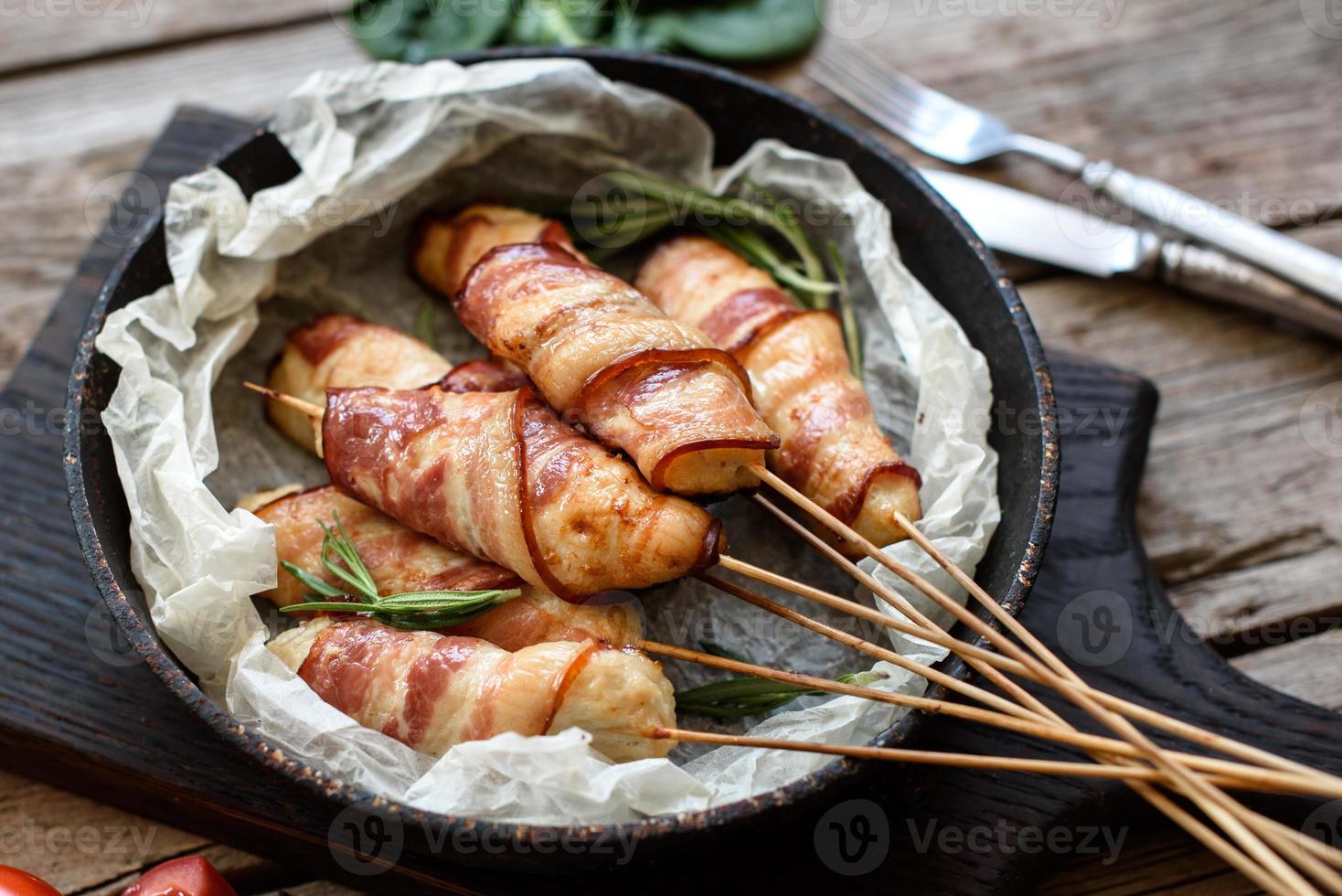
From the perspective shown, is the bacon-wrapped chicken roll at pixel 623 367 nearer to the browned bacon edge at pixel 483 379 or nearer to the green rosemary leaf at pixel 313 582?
the browned bacon edge at pixel 483 379

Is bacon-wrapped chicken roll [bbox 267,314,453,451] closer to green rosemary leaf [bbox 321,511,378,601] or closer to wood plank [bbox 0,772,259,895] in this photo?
green rosemary leaf [bbox 321,511,378,601]

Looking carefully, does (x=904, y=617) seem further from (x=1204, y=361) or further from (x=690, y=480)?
(x=1204, y=361)

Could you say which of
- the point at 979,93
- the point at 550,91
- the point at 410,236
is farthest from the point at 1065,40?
the point at 410,236

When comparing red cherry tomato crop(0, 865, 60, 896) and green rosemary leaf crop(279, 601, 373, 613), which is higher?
green rosemary leaf crop(279, 601, 373, 613)

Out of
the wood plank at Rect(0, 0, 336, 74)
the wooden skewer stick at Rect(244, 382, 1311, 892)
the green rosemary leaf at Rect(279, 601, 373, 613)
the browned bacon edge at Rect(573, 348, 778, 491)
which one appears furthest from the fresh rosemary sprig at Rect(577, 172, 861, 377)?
the wood plank at Rect(0, 0, 336, 74)

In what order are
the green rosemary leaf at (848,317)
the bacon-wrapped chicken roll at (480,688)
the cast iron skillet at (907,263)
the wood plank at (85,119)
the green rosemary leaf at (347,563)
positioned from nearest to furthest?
the cast iron skillet at (907,263) → the bacon-wrapped chicken roll at (480,688) → the green rosemary leaf at (347,563) → the green rosemary leaf at (848,317) → the wood plank at (85,119)

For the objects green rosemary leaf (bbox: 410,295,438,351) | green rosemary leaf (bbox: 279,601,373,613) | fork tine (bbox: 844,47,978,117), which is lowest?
green rosemary leaf (bbox: 279,601,373,613)

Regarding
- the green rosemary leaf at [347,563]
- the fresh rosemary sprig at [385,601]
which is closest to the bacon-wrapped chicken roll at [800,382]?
the fresh rosemary sprig at [385,601]
